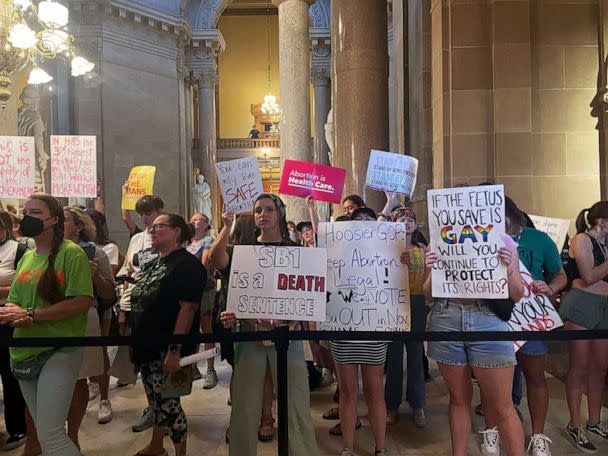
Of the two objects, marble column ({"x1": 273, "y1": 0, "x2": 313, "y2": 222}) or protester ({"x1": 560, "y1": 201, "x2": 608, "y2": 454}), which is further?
marble column ({"x1": 273, "y1": 0, "x2": 313, "y2": 222})

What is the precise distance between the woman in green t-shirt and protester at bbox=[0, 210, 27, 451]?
1.31m

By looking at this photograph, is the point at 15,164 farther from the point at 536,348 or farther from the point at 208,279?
the point at 536,348

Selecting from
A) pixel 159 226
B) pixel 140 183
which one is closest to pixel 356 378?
pixel 159 226

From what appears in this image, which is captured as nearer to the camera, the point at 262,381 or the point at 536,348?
the point at 262,381

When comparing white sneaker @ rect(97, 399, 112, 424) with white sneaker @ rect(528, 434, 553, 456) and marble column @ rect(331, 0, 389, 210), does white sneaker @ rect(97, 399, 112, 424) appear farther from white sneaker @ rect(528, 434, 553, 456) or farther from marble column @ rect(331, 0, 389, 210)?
marble column @ rect(331, 0, 389, 210)

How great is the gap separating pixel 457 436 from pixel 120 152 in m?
18.6

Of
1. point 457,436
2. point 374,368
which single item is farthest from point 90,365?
point 457,436

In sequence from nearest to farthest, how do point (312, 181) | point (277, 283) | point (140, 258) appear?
point (277, 283) → point (140, 258) → point (312, 181)

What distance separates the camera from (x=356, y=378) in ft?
13.3

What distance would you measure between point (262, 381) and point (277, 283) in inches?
26.7

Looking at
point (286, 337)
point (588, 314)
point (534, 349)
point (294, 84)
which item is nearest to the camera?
point (286, 337)

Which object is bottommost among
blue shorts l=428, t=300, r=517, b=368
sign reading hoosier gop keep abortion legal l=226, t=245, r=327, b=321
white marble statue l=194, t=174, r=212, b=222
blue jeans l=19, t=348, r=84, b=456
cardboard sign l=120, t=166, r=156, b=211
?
blue jeans l=19, t=348, r=84, b=456

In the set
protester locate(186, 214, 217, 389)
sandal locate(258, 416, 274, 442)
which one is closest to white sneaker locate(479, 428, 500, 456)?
sandal locate(258, 416, 274, 442)

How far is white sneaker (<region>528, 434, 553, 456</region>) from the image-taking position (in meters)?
4.18
